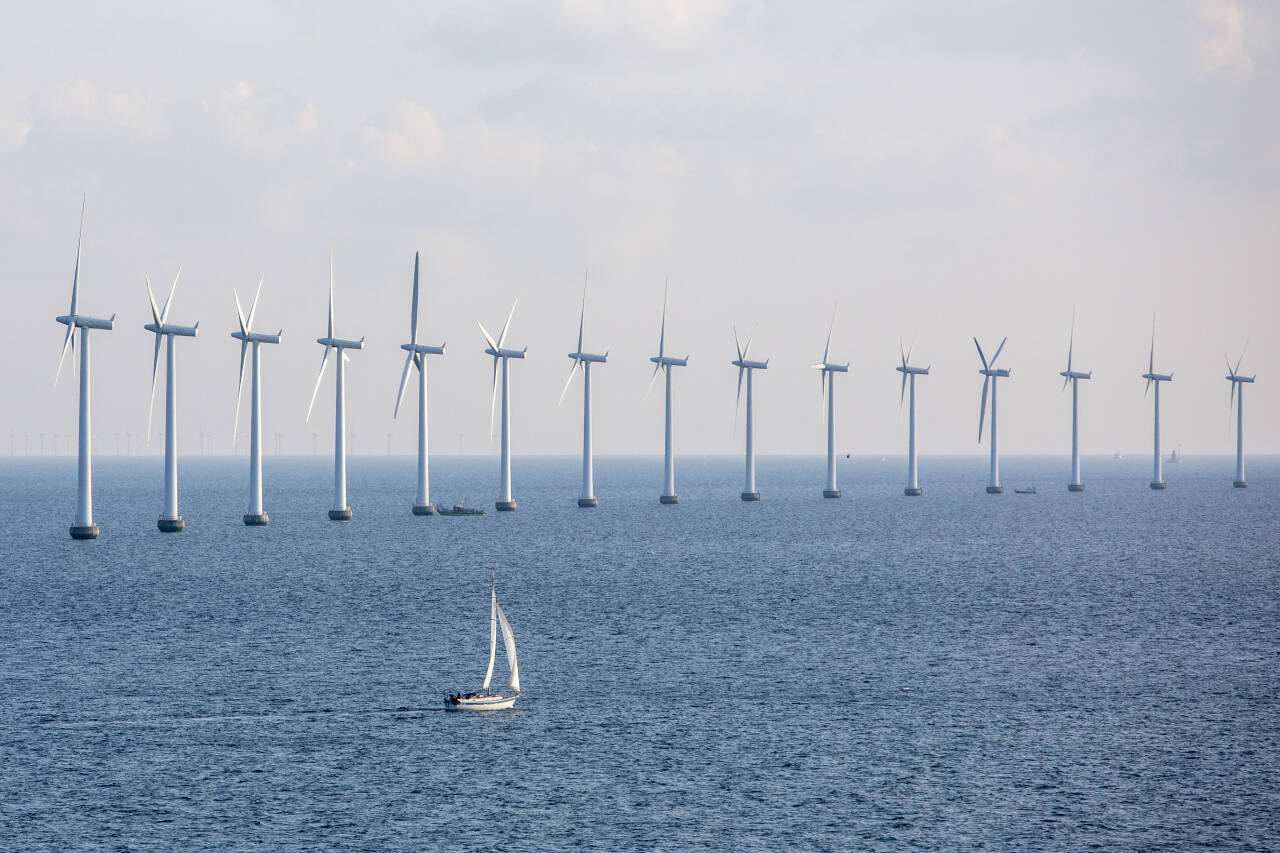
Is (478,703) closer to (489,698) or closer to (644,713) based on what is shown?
(489,698)

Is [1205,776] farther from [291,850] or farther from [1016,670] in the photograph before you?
[291,850]

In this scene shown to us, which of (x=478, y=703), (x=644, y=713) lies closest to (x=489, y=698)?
(x=478, y=703)

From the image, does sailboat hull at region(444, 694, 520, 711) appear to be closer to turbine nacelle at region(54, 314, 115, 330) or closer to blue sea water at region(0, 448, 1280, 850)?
blue sea water at region(0, 448, 1280, 850)

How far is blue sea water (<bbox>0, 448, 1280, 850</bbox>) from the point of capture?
46094 mm

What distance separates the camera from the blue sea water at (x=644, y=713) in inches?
1815

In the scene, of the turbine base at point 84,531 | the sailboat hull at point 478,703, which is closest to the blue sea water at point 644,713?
the sailboat hull at point 478,703

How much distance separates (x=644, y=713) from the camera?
2435 inches

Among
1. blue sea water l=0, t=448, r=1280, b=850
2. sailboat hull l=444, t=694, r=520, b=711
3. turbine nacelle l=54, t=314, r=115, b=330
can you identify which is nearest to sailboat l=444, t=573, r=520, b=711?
sailboat hull l=444, t=694, r=520, b=711

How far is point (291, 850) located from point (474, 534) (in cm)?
13232

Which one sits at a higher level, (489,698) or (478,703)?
(489,698)

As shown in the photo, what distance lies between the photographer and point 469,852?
43.0m

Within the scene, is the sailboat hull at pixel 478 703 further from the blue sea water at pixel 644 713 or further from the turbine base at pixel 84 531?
the turbine base at pixel 84 531

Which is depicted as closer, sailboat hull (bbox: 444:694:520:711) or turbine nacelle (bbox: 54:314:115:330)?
sailboat hull (bbox: 444:694:520:711)

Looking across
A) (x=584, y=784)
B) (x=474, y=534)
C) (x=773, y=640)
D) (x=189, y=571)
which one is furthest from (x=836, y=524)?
(x=584, y=784)
